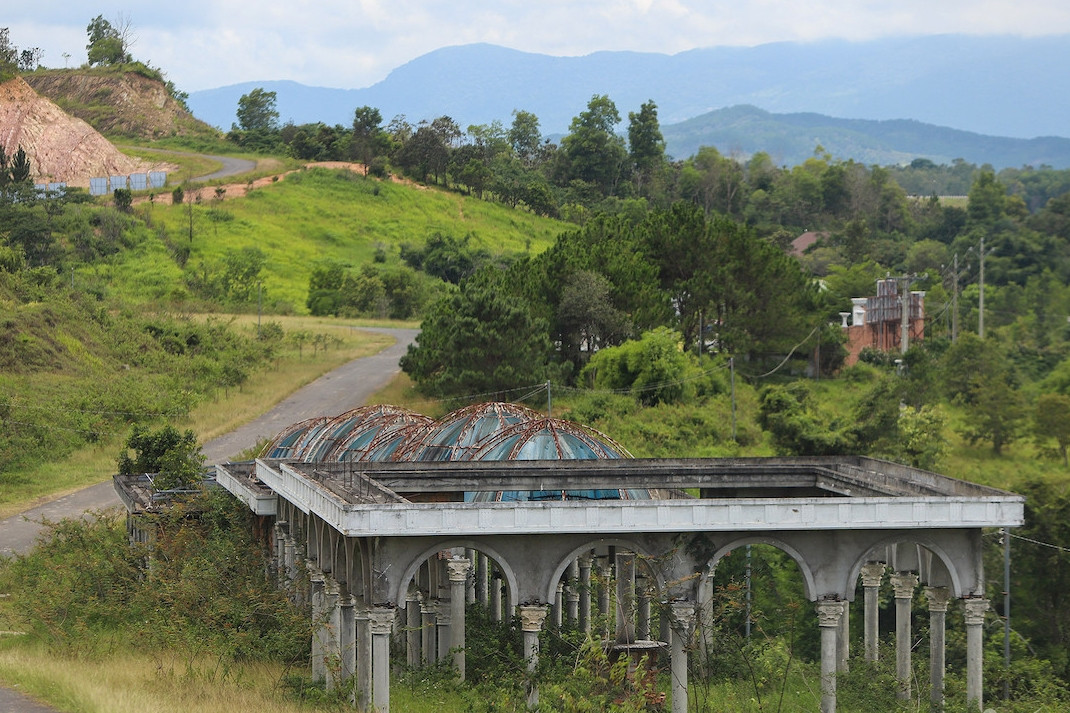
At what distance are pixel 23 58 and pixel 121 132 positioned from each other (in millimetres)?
14848

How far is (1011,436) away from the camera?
195 ft

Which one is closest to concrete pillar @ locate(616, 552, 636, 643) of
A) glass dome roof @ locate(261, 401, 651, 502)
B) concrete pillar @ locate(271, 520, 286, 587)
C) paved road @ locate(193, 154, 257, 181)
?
glass dome roof @ locate(261, 401, 651, 502)

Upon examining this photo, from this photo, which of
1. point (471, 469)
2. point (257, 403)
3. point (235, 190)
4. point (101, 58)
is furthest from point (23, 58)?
point (471, 469)

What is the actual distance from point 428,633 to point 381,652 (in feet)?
19.3

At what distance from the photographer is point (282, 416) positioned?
54.7 meters

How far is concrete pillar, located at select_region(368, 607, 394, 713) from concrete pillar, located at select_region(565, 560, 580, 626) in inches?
399

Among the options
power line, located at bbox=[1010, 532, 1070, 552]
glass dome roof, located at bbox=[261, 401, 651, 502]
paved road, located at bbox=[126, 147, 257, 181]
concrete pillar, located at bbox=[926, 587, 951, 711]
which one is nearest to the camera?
concrete pillar, located at bbox=[926, 587, 951, 711]

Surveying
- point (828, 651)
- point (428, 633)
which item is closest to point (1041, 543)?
point (828, 651)

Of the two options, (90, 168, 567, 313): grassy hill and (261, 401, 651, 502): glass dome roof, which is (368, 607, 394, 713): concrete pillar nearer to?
(261, 401, 651, 502): glass dome roof

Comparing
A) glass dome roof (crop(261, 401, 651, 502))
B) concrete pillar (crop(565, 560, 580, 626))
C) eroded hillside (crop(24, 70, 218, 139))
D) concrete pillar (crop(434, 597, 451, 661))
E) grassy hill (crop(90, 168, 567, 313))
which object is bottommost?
concrete pillar (crop(565, 560, 580, 626))

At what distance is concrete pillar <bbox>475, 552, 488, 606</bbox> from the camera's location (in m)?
35.9

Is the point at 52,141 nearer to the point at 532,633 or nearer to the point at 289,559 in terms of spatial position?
the point at 289,559

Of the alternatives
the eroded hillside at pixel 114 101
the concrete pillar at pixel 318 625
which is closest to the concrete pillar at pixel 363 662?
the concrete pillar at pixel 318 625

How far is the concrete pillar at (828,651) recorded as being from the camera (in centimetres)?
2558
